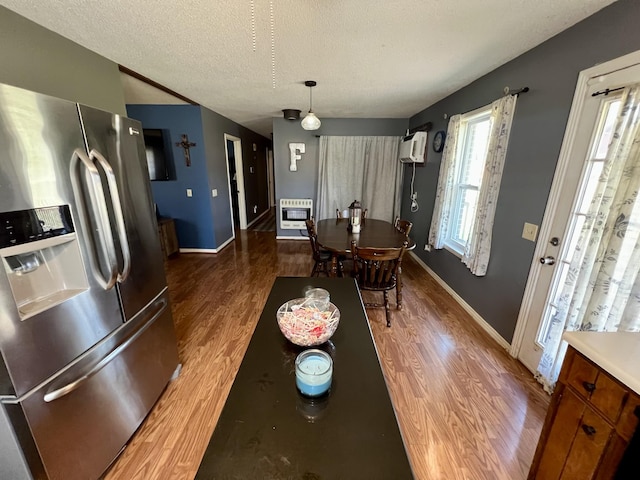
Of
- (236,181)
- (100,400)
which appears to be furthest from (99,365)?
(236,181)

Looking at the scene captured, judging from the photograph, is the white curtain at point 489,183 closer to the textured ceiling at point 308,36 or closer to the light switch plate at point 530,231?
the light switch plate at point 530,231

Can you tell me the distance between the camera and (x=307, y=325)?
1.02 m

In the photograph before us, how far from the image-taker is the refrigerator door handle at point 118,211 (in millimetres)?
1147

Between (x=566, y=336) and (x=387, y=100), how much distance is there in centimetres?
343

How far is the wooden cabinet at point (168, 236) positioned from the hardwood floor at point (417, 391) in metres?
1.13

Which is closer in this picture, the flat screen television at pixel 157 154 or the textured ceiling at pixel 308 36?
the textured ceiling at pixel 308 36

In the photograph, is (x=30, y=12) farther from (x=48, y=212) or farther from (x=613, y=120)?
(x=613, y=120)

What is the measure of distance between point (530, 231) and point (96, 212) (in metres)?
2.74

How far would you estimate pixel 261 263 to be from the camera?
412 cm

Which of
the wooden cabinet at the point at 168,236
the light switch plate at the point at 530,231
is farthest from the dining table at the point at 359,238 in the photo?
the wooden cabinet at the point at 168,236

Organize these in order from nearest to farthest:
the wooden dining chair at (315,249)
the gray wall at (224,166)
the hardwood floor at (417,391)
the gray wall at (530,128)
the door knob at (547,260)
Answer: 1. the hardwood floor at (417,391)
2. the gray wall at (530,128)
3. the door knob at (547,260)
4. the wooden dining chair at (315,249)
5. the gray wall at (224,166)

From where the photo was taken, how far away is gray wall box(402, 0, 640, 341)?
4.81 feet

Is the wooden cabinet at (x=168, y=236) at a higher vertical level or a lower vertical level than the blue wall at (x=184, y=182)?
lower

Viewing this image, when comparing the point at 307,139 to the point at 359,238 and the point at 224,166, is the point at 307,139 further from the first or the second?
the point at 359,238
